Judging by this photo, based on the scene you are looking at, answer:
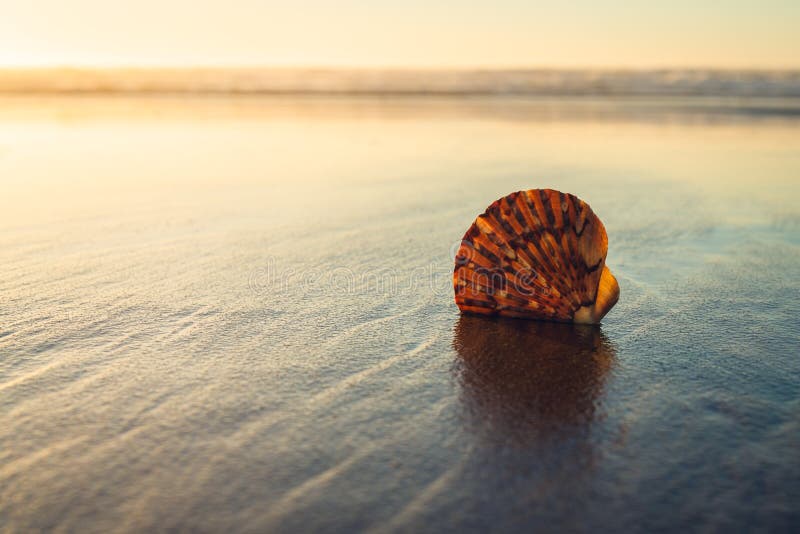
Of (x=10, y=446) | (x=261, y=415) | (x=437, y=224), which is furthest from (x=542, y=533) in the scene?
(x=437, y=224)

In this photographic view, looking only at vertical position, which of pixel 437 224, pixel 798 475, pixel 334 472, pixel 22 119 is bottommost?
pixel 798 475

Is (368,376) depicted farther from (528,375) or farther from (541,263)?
(541,263)

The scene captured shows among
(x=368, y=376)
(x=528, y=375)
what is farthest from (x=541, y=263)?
(x=368, y=376)

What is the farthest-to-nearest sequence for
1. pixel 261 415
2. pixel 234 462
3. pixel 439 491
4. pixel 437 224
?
pixel 437 224, pixel 261 415, pixel 234 462, pixel 439 491

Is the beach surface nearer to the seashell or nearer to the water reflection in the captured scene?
the water reflection

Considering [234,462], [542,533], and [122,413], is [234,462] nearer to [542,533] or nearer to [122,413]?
[122,413]

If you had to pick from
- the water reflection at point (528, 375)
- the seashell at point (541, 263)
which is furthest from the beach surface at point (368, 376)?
the seashell at point (541, 263)
